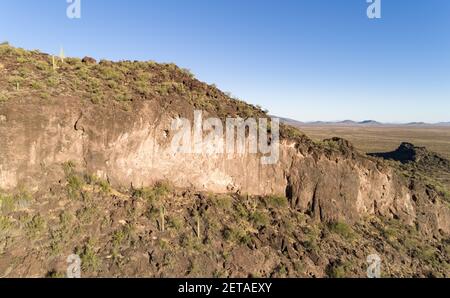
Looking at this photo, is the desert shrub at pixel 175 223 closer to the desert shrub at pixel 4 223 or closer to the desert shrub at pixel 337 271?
the desert shrub at pixel 4 223

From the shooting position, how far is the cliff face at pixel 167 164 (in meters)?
13.3

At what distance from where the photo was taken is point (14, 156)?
12898 mm

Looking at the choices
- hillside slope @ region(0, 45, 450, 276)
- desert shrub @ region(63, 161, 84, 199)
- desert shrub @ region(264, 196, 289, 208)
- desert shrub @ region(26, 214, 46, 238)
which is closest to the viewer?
desert shrub @ region(26, 214, 46, 238)

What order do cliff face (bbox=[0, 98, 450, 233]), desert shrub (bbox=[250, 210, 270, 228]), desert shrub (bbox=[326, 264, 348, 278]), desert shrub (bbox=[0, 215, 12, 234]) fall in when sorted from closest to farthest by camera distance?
desert shrub (bbox=[0, 215, 12, 234]), cliff face (bbox=[0, 98, 450, 233]), desert shrub (bbox=[326, 264, 348, 278]), desert shrub (bbox=[250, 210, 270, 228])

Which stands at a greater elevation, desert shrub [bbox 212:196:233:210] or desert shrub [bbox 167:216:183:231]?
desert shrub [bbox 212:196:233:210]

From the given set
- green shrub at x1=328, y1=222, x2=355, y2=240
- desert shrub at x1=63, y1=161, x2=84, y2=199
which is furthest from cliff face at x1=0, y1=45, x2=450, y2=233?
green shrub at x1=328, y1=222, x2=355, y2=240

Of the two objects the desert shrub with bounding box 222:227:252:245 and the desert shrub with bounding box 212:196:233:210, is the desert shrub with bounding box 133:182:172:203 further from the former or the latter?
the desert shrub with bounding box 222:227:252:245

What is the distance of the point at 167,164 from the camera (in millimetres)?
15969

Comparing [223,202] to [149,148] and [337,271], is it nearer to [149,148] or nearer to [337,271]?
[149,148]

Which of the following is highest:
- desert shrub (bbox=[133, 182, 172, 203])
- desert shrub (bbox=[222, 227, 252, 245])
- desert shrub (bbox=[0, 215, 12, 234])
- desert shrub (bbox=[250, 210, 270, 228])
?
desert shrub (bbox=[133, 182, 172, 203])

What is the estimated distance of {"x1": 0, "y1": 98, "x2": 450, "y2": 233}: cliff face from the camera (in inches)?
525

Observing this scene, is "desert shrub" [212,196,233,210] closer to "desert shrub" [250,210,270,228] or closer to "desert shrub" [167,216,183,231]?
"desert shrub" [250,210,270,228]

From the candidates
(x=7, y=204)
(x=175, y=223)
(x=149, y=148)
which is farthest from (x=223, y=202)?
(x=7, y=204)

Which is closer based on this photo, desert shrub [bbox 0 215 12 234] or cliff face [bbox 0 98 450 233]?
desert shrub [bbox 0 215 12 234]
